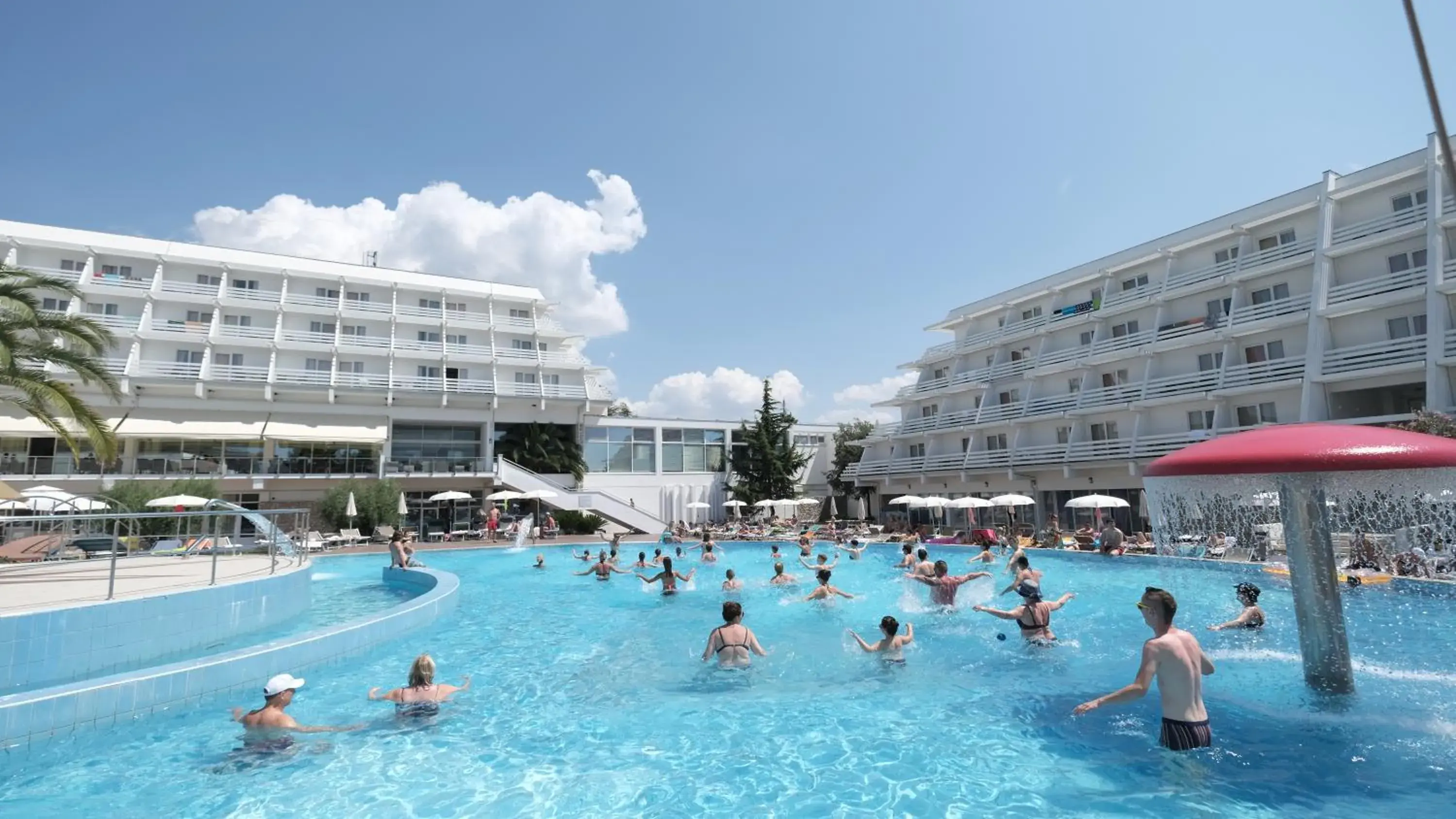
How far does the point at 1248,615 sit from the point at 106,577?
1657 cm

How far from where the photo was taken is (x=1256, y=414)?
26.0m

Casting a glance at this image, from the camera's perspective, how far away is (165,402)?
1283 inches

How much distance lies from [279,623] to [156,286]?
3210 cm

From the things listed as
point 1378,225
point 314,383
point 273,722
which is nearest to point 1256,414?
point 1378,225

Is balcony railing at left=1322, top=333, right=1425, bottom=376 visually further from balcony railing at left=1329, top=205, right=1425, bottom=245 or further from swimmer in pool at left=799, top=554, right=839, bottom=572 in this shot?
swimmer in pool at left=799, top=554, right=839, bottom=572

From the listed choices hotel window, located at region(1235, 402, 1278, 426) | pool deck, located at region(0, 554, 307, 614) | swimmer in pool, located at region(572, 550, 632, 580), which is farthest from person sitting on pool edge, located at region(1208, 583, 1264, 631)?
hotel window, located at region(1235, 402, 1278, 426)

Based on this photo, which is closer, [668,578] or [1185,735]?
[1185,735]

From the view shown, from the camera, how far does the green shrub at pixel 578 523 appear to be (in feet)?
109

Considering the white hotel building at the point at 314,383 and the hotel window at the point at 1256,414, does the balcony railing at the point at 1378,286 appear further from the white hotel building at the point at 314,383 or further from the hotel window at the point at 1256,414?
the white hotel building at the point at 314,383

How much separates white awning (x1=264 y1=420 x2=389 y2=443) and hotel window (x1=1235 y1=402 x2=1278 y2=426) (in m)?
36.1

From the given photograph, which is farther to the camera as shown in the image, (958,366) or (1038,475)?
(958,366)

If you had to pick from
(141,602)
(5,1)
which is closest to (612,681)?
(141,602)

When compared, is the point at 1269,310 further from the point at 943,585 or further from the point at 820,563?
the point at 943,585

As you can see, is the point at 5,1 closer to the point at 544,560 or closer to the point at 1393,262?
the point at 544,560
